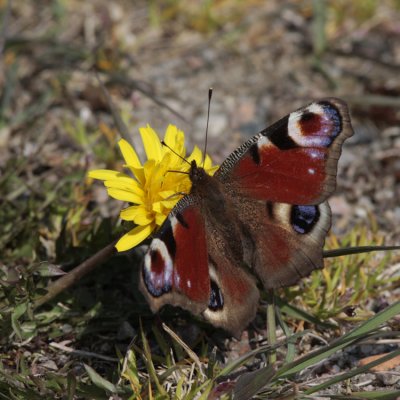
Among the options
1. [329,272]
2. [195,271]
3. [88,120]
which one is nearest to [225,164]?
[195,271]

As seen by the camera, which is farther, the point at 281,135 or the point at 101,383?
the point at 281,135

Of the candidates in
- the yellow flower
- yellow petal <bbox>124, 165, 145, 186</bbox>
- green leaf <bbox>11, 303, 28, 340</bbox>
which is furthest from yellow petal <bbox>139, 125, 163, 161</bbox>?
green leaf <bbox>11, 303, 28, 340</bbox>

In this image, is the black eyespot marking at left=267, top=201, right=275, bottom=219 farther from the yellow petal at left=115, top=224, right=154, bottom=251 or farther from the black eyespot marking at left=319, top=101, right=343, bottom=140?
the yellow petal at left=115, top=224, right=154, bottom=251

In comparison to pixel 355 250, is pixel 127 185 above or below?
above

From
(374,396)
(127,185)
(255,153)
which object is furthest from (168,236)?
(374,396)

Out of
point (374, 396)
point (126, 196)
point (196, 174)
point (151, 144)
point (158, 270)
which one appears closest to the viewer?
point (158, 270)

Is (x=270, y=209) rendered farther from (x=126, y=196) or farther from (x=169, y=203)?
(x=126, y=196)

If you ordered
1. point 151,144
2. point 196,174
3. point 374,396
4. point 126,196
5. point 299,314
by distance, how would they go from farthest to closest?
point 299,314, point 151,144, point 196,174, point 126,196, point 374,396

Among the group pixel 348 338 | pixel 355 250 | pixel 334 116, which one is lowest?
pixel 348 338

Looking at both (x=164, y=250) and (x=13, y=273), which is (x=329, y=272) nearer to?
(x=164, y=250)
